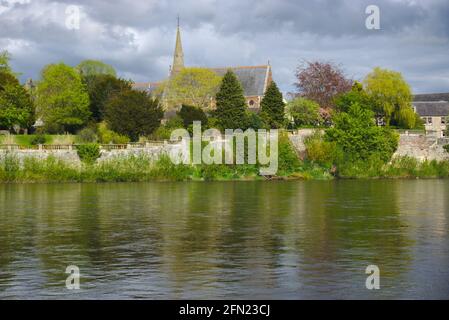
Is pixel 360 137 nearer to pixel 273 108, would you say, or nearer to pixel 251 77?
pixel 273 108

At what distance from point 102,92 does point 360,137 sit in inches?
1367

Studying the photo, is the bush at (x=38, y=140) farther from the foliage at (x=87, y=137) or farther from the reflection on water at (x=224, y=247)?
the reflection on water at (x=224, y=247)

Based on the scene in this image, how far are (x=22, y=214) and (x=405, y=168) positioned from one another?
54.9 metres

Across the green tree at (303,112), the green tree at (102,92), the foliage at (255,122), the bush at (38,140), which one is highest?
the green tree at (102,92)

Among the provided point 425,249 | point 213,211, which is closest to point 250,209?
point 213,211

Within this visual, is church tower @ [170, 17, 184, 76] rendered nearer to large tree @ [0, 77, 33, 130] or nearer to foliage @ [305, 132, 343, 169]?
large tree @ [0, 77, 33, 130]

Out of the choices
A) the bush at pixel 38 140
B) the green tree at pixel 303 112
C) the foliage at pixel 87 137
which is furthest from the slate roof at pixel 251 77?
the bush at pixel 38 140

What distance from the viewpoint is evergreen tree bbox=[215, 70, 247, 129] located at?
89688 mm

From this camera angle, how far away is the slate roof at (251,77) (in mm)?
116875

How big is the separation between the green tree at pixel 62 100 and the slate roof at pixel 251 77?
28521 millimetres

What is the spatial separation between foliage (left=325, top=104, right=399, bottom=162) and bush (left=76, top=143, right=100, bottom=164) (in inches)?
1051

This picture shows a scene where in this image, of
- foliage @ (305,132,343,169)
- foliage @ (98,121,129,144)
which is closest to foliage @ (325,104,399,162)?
foliage @ (305,132,343,169)

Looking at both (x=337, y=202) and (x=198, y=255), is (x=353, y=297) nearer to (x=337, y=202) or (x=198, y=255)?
(x=198, y=255)
